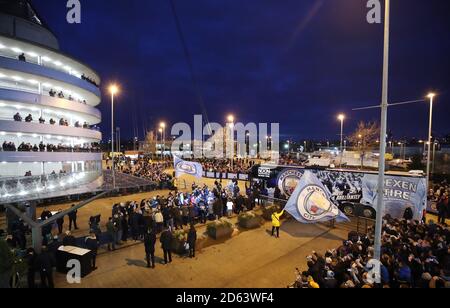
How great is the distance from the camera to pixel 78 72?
113ft

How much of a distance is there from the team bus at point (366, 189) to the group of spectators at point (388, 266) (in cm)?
466

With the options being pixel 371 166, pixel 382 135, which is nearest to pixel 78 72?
pixel 382 135

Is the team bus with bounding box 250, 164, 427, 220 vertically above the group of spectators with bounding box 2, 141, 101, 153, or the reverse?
the group of spectators with bounding box 2, 141, 101, 153

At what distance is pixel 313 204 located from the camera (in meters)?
11.6

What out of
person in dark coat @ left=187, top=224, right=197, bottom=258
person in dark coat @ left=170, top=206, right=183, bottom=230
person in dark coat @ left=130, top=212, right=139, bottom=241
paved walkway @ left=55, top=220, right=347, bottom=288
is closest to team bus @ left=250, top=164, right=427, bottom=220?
paved walkway @ left=55, top=220, right=347, bottom=288

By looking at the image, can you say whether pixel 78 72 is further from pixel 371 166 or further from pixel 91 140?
pixel 371 166

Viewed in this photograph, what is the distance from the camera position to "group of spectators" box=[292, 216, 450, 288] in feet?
23.0

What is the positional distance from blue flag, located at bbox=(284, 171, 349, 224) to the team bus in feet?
18.7

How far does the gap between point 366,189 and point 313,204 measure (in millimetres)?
7011

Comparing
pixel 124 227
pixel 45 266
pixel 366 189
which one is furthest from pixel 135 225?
pixel 366 189

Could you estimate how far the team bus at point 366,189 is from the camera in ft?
46.0

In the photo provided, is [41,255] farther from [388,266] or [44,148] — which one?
[44,148]

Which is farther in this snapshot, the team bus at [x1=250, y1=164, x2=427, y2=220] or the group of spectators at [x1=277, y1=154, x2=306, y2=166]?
the group of spectators at [x1=277, y1=154, x2=306, y2=166]

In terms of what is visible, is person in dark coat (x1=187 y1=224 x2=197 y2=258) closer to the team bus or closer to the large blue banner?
the large blue banner
